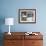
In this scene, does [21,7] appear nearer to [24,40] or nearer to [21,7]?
[21,7]

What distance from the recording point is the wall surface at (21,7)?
4.49 metres

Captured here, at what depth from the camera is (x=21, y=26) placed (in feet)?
14.9

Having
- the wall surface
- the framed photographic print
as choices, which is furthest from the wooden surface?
the framed photographic print

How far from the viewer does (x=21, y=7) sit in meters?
4.49

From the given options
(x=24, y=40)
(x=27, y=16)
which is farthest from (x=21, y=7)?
(x=24, y=40)

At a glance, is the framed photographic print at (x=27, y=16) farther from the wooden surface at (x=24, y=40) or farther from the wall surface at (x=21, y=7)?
the wooden surface at (x=24, y=40)

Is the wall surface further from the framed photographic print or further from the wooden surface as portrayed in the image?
the wooden surface

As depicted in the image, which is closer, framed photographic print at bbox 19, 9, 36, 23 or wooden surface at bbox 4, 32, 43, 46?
wooden surface at bbox 4, 32, 43, 46

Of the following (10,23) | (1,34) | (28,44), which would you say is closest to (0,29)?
(1,34)

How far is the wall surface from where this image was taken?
4.49 meters

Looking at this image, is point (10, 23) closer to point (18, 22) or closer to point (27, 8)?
point (18, 22)

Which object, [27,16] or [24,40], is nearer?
[24,40]

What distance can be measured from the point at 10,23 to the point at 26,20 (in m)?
0.65

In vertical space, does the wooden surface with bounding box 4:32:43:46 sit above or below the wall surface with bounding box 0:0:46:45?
below
